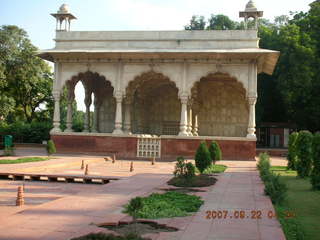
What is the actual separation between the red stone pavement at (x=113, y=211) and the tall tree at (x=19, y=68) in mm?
22121

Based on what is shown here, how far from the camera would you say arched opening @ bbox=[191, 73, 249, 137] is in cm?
2467

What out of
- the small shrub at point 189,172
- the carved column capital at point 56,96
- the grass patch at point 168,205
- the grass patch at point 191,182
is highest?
the carved column capital at point 56,96

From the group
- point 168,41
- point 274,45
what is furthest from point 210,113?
point 274,45

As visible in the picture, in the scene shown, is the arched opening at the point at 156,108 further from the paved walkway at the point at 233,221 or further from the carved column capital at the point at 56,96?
the paved walkway at the point at 233,221

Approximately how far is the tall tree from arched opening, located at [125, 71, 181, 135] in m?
10.6

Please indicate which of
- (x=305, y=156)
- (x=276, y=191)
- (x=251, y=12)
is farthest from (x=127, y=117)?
(x=276, y=191)

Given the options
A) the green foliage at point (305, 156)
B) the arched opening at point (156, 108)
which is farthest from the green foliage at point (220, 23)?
the green foliage at point (305, 156)

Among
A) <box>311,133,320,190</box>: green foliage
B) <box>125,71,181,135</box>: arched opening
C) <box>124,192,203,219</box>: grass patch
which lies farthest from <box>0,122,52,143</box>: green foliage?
<box>124,192,203,219</box>: grass patch

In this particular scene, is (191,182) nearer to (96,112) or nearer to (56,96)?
(56,96)

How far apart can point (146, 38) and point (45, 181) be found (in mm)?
10653

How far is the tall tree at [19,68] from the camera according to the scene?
31.5m

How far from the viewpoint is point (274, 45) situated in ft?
99.0

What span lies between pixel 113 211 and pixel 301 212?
3.27 m

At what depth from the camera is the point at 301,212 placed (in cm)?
736
